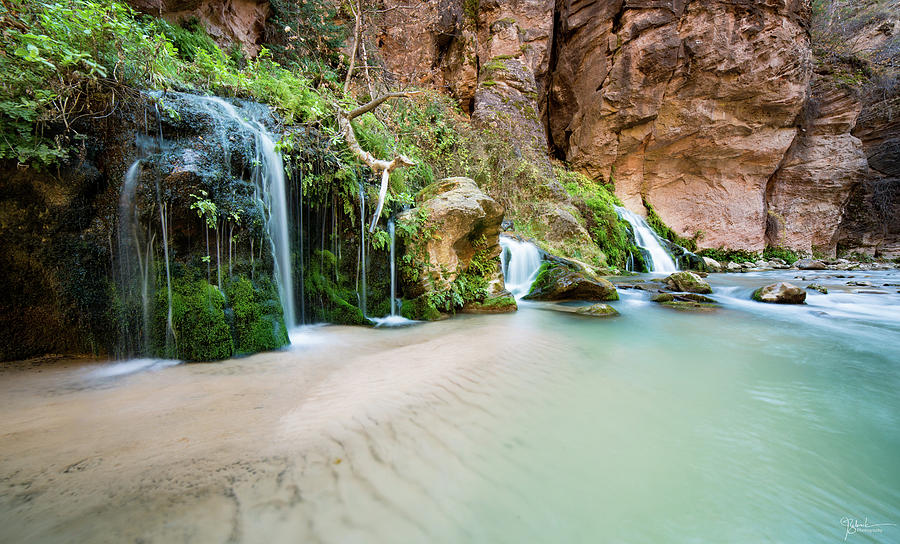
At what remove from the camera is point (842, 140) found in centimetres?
1656

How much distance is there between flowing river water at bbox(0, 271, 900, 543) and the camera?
3.91 feet

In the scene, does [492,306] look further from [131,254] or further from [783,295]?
[783,295]

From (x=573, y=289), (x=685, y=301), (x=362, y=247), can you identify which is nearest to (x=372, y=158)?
(x=362, y=247)

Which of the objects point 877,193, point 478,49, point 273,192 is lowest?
point 273,192

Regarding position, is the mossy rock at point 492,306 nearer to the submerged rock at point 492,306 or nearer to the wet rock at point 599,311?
the submerged rock at point 492,306

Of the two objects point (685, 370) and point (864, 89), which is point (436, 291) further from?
point (864, 89)

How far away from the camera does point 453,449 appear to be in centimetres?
165

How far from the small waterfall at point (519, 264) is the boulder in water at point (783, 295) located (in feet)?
14.8

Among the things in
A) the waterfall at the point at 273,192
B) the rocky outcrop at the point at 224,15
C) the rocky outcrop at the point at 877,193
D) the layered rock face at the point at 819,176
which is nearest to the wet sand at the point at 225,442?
the waterfall at the point at 273,192

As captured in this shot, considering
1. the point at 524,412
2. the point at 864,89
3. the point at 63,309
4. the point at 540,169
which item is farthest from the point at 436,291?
the point at 864,89

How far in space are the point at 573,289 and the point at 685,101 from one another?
14.9 m

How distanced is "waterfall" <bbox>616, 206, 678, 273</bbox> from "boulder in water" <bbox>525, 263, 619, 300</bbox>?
797 cm

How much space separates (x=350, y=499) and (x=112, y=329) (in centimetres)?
340

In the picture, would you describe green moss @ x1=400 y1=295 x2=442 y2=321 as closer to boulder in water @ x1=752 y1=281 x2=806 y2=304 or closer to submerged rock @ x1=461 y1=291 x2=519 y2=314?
submerged rock @ x1=461 y1=291 x2=519 y2=314
